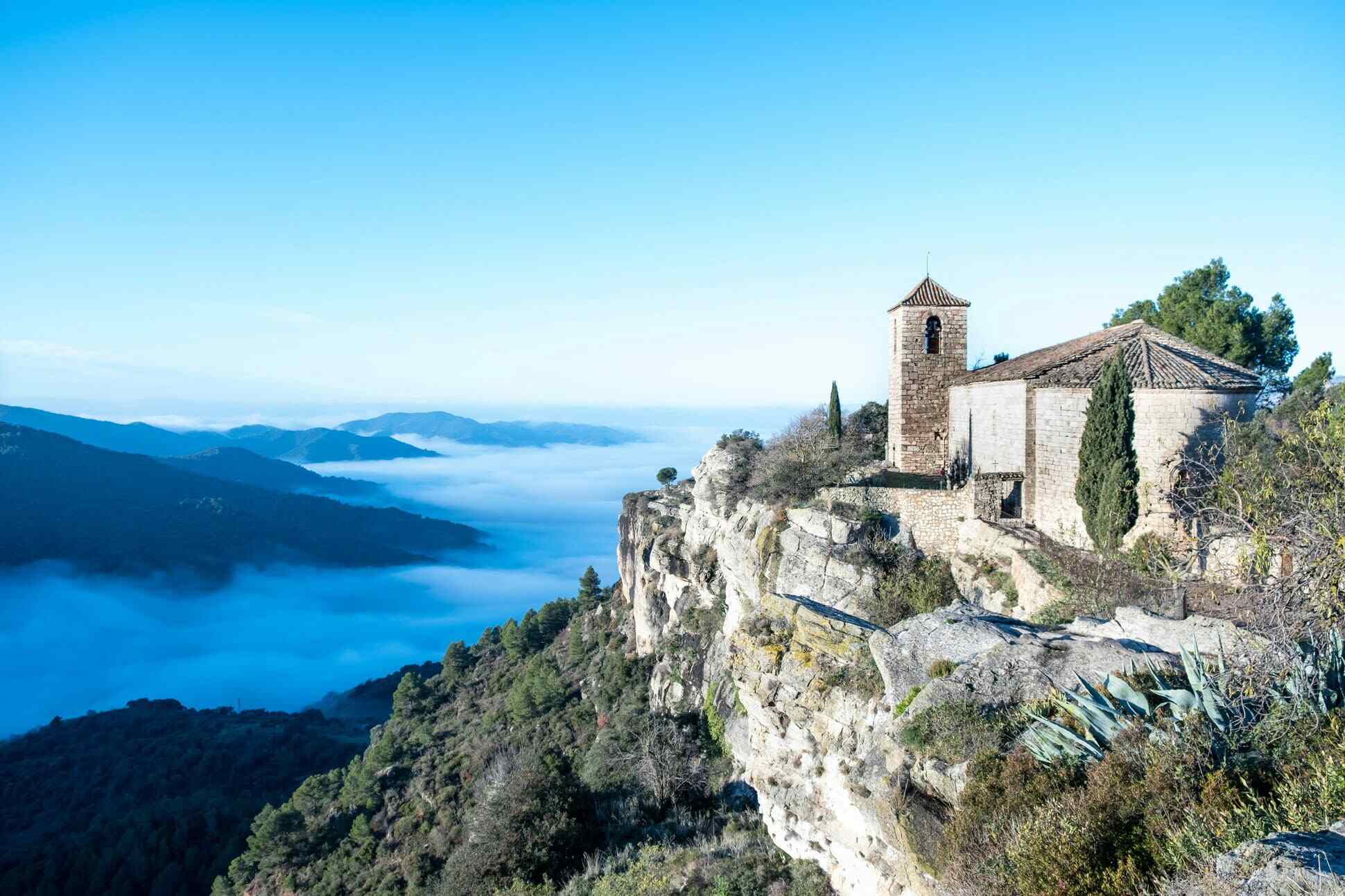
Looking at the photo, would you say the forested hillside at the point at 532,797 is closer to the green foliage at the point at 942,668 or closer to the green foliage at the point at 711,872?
the green foliage at the point at 711,872

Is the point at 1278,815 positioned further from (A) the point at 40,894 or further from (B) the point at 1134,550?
(A) the point at 40,894

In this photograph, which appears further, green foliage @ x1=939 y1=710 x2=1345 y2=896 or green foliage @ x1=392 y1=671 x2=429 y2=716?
green foliage @ x1=392 y1=671 x2=429 y2=716

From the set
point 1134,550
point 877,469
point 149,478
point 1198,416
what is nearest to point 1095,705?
point 1134,550

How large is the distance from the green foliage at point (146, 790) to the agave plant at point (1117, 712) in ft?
131

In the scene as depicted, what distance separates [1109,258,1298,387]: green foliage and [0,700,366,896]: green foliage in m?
46.7

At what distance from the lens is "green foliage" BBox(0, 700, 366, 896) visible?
4106 centimetres

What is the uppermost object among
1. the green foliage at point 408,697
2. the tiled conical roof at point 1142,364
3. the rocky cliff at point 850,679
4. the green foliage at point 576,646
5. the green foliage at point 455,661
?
the tiled conical roof at point 1142,364

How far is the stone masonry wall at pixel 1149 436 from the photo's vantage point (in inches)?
630

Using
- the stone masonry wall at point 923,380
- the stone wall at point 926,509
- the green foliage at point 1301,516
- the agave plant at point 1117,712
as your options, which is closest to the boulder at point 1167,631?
the green foliage at point 1301,516

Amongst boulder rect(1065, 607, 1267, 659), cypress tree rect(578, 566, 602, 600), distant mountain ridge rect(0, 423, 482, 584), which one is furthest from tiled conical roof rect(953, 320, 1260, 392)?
distant mountain ridge rect(0, 423, 482, 584)

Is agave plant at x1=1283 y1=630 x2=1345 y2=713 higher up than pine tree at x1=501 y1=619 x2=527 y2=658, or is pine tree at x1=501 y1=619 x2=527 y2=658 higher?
agave plant at x1=1283 y1=630 x2=1345 y2=713

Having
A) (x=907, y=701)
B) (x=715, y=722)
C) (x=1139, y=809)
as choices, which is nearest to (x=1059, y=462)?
(x=907, y=701)

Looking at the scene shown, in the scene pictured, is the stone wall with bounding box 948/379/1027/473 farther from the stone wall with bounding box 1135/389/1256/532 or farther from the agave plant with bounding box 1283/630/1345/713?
the agave plant with bounding box 1283/630/1345/713

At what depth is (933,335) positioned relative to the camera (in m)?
25.1
